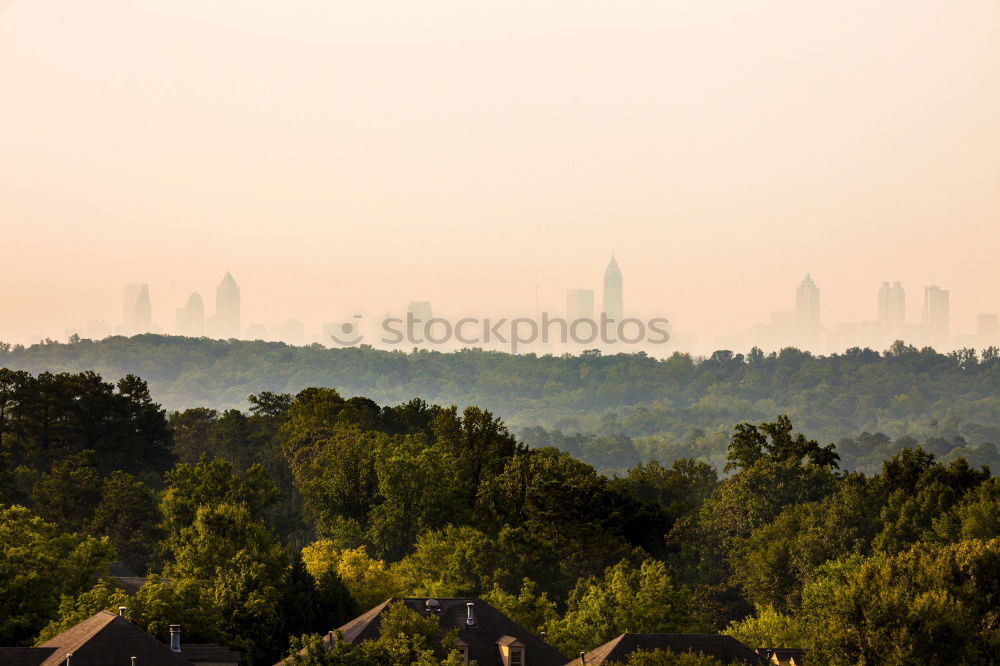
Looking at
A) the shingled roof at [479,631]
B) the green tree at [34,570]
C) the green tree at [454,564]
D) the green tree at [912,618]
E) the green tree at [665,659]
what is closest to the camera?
the green tree at [665,659]

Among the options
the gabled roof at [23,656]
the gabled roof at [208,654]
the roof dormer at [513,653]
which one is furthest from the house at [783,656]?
the gabled roof at [23,656]

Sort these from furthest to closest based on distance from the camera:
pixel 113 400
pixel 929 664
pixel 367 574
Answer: pixel 113 400 < pixel 367 574 < pixel 929 664

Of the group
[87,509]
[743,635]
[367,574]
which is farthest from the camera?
[87,509]

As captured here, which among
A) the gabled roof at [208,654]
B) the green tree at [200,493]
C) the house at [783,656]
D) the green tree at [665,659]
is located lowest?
the house at [783,656]

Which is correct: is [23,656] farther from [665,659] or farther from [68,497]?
[68,497]

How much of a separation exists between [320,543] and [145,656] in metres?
54.1

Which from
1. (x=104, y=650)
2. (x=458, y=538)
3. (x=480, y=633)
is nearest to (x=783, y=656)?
(x=480, y=633)

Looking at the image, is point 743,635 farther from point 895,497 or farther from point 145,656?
point 145,656

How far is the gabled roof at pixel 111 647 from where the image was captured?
2549 inches

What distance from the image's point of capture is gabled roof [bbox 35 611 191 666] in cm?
6475

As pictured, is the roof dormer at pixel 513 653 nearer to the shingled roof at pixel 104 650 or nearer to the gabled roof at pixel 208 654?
the gabled roof at pixel 208 654

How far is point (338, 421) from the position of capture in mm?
161750

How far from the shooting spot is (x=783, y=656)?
265 feet

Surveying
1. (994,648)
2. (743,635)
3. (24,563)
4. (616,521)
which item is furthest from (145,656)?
(616,521)
